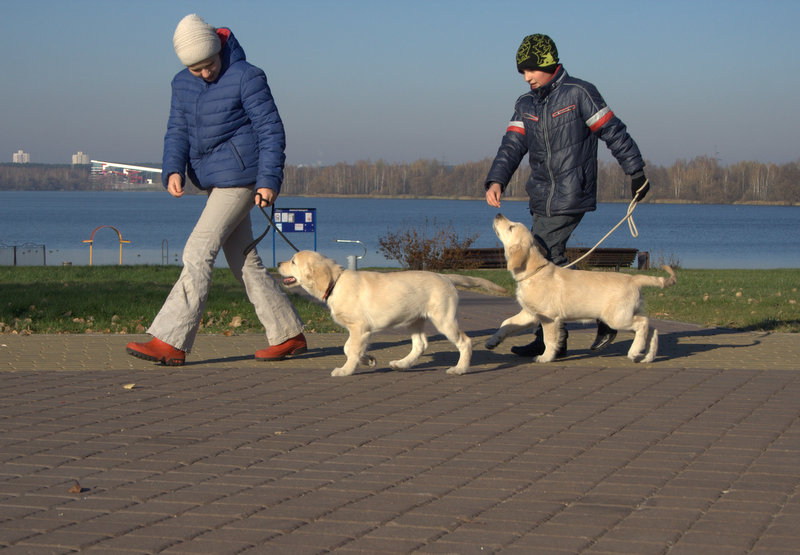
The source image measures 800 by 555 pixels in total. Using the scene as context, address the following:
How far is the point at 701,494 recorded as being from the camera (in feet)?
13.5

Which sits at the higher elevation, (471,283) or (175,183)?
(175,183)

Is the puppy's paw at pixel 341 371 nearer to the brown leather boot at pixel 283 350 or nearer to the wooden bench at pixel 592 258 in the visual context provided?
the brown leather boot at pixel 283 350

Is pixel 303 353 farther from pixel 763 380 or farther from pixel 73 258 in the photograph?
pixel 73 258

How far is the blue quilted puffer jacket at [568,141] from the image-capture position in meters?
7.66

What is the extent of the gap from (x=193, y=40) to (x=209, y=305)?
208 inches

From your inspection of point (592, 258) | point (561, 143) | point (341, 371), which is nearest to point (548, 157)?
point (561, 143)

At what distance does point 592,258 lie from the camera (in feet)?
78.6

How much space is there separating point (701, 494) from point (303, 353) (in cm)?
454

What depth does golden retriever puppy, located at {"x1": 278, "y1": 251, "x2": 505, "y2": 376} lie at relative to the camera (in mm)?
6934

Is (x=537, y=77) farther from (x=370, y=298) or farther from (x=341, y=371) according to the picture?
(x=341, y=371)

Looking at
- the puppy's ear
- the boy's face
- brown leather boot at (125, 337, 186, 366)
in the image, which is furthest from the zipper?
brown leather boot at (125, 337, 186, 366)

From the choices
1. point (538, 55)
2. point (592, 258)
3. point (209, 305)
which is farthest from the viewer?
point (592, 258)

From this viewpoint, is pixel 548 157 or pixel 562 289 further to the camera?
pixel 548 157

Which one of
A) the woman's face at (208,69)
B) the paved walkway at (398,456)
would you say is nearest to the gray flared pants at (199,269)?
the paved walkway at (398,456)
